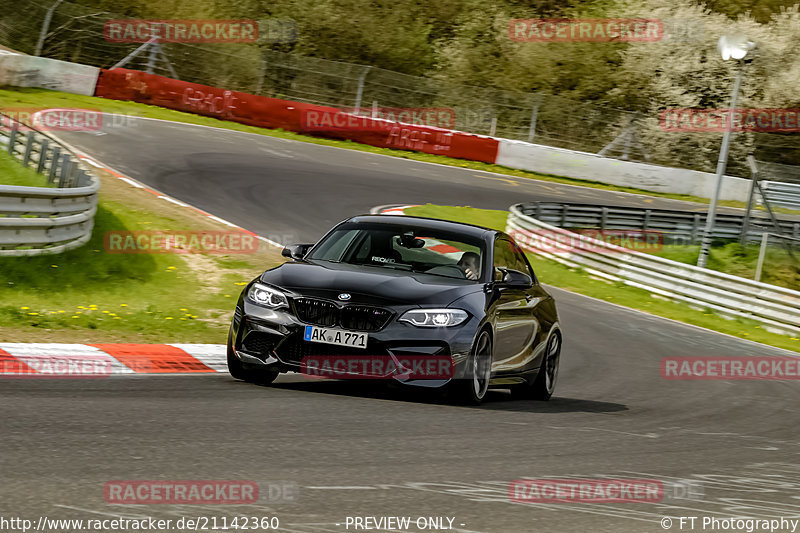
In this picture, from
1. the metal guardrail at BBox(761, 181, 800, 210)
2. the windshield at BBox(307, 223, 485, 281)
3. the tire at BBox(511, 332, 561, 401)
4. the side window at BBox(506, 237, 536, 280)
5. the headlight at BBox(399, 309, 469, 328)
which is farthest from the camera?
the metal guardrail at BBox(761, 181, 800, 210)

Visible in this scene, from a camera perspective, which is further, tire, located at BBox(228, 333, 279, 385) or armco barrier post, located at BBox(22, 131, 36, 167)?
armco barrier post, located at BBox(22, 131, 36, 167)

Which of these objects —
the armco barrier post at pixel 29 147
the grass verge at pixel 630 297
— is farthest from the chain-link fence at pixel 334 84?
the armco barrier post at pixel 29 147

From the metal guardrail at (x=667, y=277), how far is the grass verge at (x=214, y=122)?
8.87m

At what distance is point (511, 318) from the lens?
8.99 metres

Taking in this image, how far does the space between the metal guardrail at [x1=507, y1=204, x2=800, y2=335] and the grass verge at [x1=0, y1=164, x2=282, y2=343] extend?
9.29 m

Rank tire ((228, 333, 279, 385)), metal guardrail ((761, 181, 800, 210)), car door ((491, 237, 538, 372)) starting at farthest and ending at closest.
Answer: metal guardrail ((761, 181, 800, 210))
car door ((491, 237, 538, 372))
tire ((228, 333, 279, 385))

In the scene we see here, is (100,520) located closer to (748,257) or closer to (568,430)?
(568,430)

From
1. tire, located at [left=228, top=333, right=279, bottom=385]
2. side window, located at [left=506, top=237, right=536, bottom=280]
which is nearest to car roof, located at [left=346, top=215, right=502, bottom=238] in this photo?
side window, located at [left=506, top=237, right=536, bottom=280]

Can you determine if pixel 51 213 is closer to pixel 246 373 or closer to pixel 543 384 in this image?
pixel 246 373

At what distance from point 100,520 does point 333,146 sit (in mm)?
29442

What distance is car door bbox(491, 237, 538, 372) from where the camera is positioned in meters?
8.72

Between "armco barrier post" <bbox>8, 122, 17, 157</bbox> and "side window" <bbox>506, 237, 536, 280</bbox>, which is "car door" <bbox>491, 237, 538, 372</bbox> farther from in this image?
"armco barrier post" <bbox>8, 122, 17, 157</bbox>

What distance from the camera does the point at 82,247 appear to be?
47.0 feet

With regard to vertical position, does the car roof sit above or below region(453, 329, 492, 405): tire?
above
